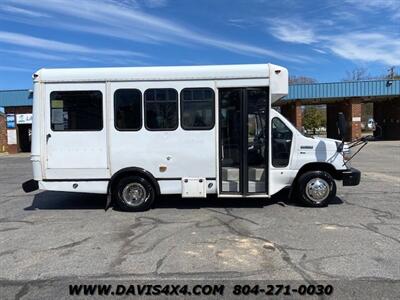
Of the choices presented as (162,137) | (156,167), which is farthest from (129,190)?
(162,137)

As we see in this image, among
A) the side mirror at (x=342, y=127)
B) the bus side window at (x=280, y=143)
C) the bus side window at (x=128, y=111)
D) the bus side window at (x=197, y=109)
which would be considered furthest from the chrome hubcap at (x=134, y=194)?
the side mirror at (x=342, y=127)

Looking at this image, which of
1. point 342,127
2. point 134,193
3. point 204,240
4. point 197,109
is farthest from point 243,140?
point 204,240

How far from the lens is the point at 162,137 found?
28.7 feet

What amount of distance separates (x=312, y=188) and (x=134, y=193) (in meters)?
3.73

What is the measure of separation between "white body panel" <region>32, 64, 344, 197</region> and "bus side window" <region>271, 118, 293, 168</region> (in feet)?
0.54

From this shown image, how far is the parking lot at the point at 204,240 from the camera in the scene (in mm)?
5301

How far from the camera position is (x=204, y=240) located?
6648mm

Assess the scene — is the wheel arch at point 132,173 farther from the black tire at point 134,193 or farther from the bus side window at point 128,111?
the bus side window at point 128,111

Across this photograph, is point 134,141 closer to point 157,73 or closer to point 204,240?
point 157,73

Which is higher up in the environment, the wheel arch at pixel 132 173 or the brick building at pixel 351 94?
the brick building at pixel 351 94

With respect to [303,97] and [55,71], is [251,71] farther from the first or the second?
[303,97]

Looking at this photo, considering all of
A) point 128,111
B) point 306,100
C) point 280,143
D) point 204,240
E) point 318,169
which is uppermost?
point 306,100

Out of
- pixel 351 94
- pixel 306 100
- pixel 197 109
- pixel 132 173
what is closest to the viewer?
pixel 197 109

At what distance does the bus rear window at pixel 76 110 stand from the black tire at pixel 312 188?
4.35m
